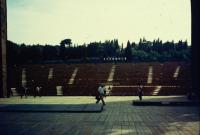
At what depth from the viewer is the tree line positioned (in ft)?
275

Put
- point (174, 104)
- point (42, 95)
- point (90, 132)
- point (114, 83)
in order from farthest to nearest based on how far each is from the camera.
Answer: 1. point (114, 83)
2. point (42, 95)
3. point (174, 104)
4. point (90, 132)

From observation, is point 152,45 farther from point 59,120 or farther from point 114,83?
point 59,120

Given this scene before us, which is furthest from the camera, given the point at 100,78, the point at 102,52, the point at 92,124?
the point at 102,52

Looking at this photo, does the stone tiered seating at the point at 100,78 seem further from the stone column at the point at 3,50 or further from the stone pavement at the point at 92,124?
the stone pavement at the point at 92,124

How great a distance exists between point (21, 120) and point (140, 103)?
30.3 ft

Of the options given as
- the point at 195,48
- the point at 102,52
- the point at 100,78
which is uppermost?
the point at 102,52

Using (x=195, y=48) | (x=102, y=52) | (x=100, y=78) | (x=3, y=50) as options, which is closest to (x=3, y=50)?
(x=3, y=50)

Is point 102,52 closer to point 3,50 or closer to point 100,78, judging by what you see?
point 100,78

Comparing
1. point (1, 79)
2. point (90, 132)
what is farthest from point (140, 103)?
point (1, 79)

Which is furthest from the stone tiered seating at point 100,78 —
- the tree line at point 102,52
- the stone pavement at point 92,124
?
the tree line at point 102,52

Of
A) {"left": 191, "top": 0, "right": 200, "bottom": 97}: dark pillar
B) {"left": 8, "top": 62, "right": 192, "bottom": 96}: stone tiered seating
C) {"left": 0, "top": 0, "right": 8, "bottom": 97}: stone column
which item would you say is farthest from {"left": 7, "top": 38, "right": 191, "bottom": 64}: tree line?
{"left": 191, "top": 0, "right": 200, "bottom": 97}: dark pillar

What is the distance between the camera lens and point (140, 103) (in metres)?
21.9

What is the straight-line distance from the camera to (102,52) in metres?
113

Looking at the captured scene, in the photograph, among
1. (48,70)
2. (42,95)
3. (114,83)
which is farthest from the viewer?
(48,70)
